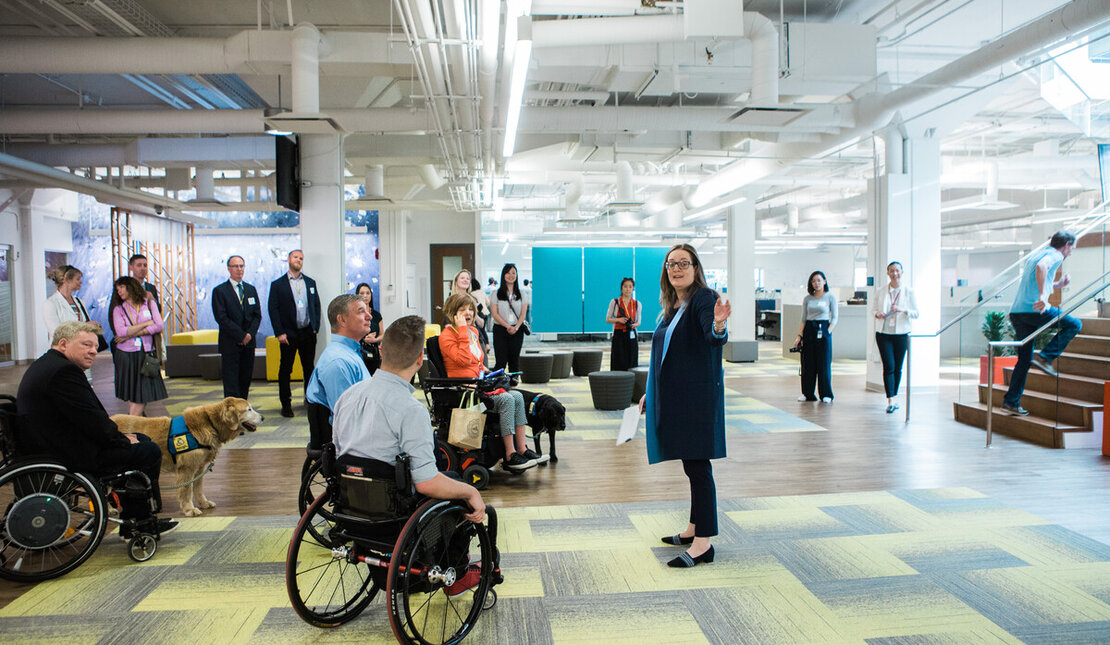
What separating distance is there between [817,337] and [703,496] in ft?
17.8

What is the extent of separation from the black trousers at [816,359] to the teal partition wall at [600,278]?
8.85 meters

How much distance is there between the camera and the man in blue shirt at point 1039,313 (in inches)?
251

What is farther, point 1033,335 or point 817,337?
point 817,337

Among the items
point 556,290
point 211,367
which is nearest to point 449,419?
point 211,367

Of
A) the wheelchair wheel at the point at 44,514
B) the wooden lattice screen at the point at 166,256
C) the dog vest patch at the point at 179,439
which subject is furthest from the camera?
the wooden lattice screen at the point at 166,256

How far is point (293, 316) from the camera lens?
7.25 meters

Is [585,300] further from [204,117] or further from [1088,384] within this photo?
[1088,384]

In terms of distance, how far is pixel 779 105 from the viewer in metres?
5.79

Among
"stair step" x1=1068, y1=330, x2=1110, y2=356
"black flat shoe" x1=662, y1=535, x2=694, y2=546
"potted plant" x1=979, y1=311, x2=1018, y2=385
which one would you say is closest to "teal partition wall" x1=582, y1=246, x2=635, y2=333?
"potted plant" x1=979, y1=311, x2=1018, y2=385

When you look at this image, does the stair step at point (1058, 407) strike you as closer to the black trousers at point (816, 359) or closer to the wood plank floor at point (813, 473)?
the wood plank floor at point (813, 473)

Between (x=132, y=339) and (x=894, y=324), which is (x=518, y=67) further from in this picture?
(x=894, y=324)

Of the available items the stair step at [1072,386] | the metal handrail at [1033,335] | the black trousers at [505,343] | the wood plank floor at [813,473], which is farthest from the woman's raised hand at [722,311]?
the black trousers at [505,343]

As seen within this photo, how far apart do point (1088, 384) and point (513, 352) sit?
573 centimetres

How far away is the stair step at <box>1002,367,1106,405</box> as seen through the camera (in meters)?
6.19
